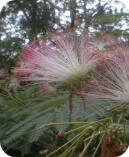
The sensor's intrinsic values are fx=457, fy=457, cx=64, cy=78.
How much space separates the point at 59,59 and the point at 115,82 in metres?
0.08

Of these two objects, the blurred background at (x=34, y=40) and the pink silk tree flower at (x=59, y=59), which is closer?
the pink silk tree flower at (x=59, y=59)

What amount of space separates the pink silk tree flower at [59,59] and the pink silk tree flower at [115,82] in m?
0.03

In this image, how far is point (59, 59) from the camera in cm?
59

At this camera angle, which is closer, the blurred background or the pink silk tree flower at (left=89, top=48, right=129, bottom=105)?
the pink silk tree flower at (left=89, top=48, right=129, bottom=105)

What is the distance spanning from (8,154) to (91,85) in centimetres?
24

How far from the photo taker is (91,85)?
0.54 m

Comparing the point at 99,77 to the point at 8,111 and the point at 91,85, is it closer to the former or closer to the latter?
the point at 91,85

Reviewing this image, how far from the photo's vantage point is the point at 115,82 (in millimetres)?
549

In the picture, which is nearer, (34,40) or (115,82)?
(115,82)

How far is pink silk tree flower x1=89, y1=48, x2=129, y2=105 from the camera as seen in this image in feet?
1.72

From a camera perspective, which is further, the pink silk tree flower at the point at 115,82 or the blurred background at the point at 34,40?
the blurred background at the point at 34,40

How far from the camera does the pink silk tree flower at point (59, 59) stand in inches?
22.4

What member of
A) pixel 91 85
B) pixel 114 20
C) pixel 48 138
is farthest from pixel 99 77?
pixel 114 20

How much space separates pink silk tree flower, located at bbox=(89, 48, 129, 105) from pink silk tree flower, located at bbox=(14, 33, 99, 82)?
0.09 ft
